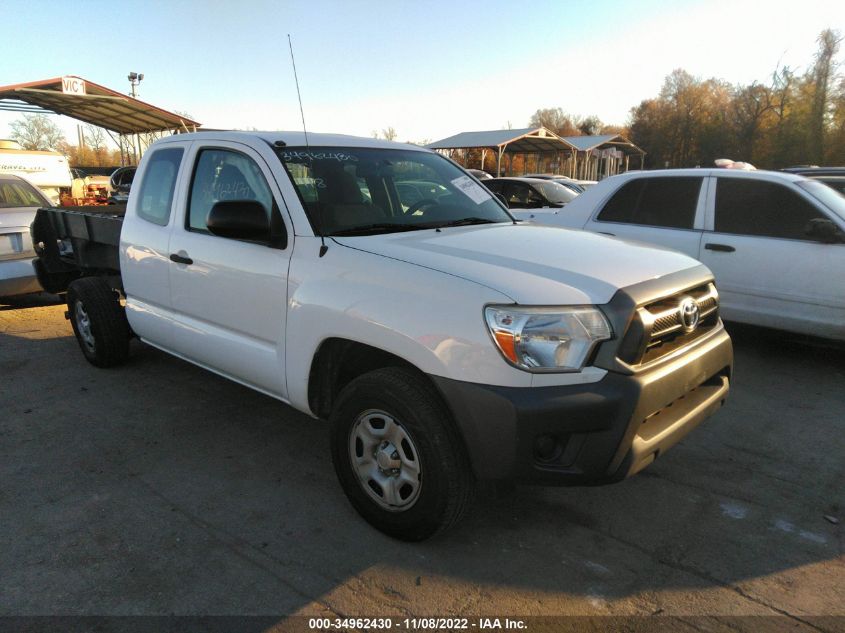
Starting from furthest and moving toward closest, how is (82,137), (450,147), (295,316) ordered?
(82,137)
(450,147)
(295,316)

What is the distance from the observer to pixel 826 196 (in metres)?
5.14

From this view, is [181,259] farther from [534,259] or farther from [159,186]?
[534,259]

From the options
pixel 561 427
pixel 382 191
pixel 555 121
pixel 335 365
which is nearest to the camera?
pixel 561 427

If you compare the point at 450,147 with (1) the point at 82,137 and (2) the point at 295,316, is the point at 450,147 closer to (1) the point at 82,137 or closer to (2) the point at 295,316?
(2) the point at 295,316

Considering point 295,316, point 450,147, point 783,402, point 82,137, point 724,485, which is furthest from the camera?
point 82,137

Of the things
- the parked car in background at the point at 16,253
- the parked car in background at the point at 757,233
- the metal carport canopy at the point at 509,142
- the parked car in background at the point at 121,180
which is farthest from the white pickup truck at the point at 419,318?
the metal carport canopy at the point at 509,142

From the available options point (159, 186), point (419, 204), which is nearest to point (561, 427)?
point (419, 204)

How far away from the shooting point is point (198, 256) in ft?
12.0

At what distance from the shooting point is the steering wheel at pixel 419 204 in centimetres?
350

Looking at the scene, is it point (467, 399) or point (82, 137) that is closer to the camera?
point (467, 399)

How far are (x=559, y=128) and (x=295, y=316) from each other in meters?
89.2

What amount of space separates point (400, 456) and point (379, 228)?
1.21 metres

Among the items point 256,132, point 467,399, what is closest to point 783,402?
point 467,399

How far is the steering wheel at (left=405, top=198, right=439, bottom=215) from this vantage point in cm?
350
